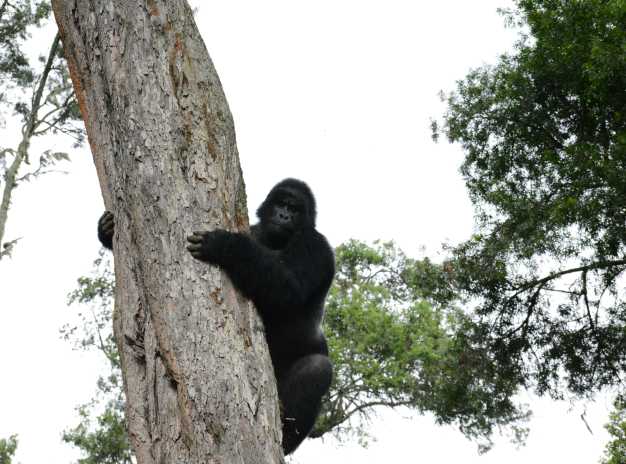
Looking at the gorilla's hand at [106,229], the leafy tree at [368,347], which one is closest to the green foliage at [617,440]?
the leafy tree at [368,347]

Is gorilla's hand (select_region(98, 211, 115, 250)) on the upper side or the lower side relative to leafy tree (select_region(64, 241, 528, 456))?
lower

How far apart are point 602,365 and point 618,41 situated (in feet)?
21.2

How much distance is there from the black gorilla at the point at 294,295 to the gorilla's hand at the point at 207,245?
106cm

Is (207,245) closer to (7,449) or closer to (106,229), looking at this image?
(106,229)

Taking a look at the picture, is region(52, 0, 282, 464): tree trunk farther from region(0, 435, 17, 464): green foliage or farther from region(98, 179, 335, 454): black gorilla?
region(0, 435, 17, 464): green foliage

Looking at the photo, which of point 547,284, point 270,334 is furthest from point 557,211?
point 270,334

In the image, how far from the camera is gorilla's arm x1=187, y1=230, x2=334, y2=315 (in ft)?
12.0

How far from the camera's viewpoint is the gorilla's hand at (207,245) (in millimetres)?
3584

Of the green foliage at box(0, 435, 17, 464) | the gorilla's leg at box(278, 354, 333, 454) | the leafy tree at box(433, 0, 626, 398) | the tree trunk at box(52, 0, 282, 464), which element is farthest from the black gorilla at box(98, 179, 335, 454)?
the green foliage at box(0, 435, 17, 464)

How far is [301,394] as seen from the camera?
20.3 ft

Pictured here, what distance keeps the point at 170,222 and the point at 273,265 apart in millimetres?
1625

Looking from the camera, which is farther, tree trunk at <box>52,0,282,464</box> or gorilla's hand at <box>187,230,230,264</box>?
gorilla's hand at <box>187,230,230,264</box>

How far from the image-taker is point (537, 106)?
1599cm

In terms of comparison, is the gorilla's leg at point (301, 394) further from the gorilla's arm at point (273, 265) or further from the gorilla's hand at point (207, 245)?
the gorilla's hand at point (207, 245)
